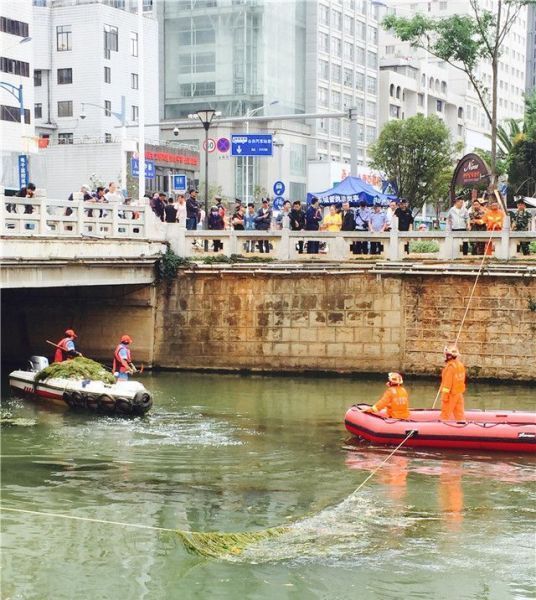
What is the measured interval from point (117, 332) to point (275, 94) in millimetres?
49332

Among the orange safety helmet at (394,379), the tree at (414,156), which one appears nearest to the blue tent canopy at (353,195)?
the orange safety helmet at (394,379)

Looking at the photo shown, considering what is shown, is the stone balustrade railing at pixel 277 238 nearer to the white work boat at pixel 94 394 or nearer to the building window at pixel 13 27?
the white work boat at pixel 94 394

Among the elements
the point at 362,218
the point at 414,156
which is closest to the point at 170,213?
the point at 362,218

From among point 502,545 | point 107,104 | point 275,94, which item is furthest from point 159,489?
point 275,94

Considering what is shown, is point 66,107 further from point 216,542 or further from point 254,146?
point 216,542

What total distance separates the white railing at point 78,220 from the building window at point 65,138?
122 feet

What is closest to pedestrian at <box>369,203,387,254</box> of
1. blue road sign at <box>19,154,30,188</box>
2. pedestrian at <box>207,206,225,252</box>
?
pedestrian at <box>207,206,225,252</box>

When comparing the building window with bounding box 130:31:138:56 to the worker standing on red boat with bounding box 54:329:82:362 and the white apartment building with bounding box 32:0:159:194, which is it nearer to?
the white apartment building with bounding box 32:0:159:194

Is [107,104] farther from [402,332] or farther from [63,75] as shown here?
[402,332]

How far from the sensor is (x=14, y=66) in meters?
56.7

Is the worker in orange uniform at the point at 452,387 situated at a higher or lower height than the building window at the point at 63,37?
lower

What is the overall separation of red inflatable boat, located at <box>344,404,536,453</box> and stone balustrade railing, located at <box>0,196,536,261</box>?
27.2 feet

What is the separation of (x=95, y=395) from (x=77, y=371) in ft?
3.96

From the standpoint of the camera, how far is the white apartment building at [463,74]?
104 metres
